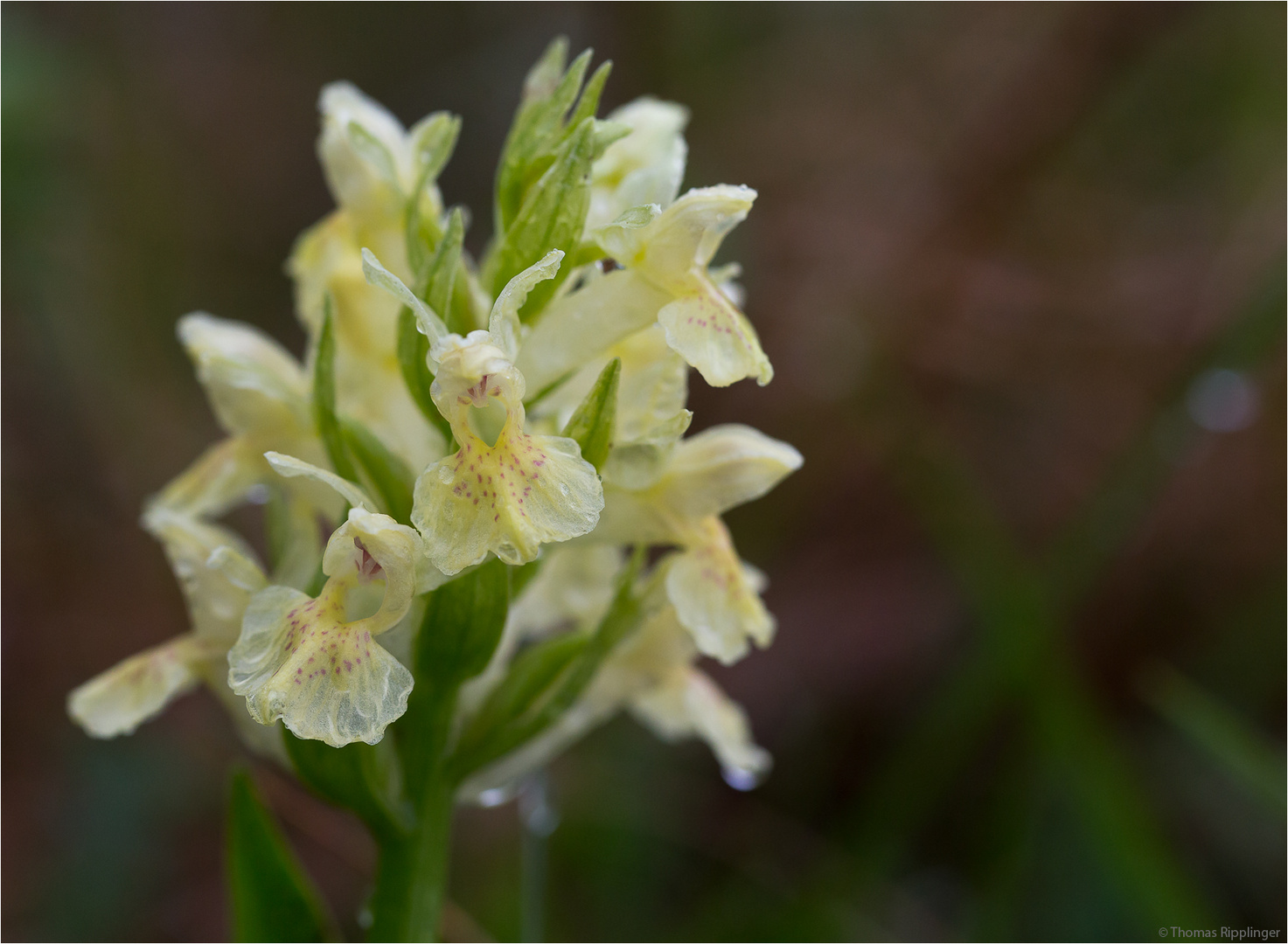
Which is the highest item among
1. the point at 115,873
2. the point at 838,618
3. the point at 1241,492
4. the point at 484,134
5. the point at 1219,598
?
the point at 484,134

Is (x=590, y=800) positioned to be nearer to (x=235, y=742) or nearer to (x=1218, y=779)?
(x=235, y=742)

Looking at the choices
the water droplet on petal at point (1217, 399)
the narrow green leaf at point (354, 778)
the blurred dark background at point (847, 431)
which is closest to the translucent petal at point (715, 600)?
→ the narrow green leaf at point (354, 778)

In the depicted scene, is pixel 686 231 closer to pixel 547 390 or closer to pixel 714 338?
pixel 714 338

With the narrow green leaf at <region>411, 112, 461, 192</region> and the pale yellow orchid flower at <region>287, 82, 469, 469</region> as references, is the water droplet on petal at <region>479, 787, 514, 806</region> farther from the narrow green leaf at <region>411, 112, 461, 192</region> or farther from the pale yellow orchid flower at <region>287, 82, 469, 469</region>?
the narrow green leaf at <region>411, 112, 461, 192</region>

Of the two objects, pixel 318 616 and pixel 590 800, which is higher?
pixel 318 616

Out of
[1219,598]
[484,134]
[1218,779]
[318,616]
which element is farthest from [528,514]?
[484,134]

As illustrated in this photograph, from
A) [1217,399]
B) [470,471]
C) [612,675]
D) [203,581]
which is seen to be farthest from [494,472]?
[1217,399]
